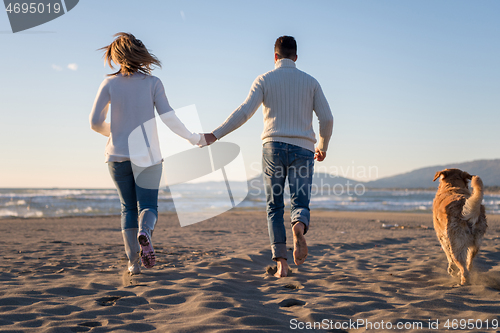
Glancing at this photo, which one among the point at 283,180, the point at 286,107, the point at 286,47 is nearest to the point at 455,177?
the point at 283,180

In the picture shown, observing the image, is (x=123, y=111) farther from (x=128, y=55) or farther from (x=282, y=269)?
(x=282, y=269)

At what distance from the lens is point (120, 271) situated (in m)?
3.58

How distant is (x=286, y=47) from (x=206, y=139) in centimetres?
121

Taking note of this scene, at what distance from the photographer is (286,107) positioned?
3.23 meters

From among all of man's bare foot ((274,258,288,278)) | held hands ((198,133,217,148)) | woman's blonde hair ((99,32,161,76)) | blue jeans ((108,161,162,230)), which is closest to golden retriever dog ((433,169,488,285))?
man's bare foot ((274,258,288,278))

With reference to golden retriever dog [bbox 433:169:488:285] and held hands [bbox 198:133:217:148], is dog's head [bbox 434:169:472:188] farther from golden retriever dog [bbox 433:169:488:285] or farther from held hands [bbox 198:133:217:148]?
held hands [bbox 198:133:217:148]

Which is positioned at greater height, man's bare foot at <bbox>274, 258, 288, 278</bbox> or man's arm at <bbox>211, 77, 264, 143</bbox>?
man's arm at <bbox>211, 77, 264, 143</bbox>

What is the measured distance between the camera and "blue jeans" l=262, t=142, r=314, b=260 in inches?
125

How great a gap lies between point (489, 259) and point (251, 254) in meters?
3.06

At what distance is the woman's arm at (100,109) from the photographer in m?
2.91

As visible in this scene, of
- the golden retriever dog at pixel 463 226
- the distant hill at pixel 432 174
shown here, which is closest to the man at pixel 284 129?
the golden retriever dog at pixel 463 226

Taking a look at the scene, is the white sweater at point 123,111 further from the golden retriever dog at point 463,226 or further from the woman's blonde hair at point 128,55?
the golden retriever dog at point 463,226

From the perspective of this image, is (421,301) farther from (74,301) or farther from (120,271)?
(120,271)

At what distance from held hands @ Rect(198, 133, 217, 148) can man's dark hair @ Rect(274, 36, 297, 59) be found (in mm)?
1055
